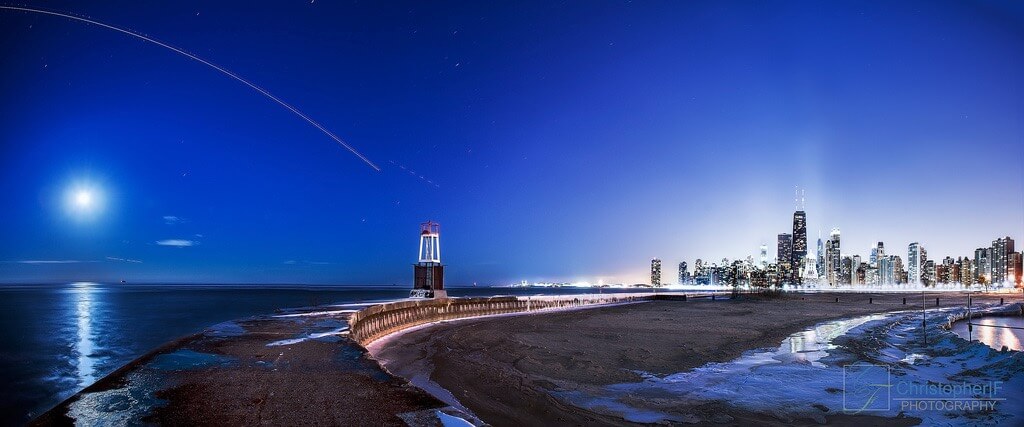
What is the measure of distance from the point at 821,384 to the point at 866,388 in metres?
0.94

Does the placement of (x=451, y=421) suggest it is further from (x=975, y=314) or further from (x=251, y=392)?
(x=975, y=314)

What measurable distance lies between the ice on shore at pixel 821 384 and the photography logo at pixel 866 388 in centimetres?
12

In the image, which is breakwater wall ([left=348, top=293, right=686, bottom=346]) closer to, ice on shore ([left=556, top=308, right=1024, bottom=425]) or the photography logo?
ice on shore ([left=556, top=308, right=1024, bottom=425])

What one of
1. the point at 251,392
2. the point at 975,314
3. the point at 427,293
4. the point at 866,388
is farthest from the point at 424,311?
the point at 975,314

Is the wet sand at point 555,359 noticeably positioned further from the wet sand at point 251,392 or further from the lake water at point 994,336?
the lake water at point 994,336

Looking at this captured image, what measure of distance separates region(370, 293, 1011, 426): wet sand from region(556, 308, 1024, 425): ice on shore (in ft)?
1.58

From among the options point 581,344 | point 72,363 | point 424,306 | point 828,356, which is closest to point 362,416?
point 581,344

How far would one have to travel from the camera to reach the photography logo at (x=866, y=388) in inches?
447

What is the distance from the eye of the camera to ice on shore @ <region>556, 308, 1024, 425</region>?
11.0 m

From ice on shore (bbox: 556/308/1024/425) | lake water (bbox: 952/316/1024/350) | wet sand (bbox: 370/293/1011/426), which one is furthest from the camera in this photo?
lake water (bbox: 952/316/1024/350)

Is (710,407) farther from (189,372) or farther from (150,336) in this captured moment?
(150,336)

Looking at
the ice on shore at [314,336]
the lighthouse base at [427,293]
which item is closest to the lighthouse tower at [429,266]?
the lighthouse base at [427,293]

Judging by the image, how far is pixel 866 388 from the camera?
43.0 ft

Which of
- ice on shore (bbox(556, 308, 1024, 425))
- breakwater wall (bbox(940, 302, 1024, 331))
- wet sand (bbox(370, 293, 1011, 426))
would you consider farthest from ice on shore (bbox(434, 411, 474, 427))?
breakwater wall (bbox(940, 302, 1024, 331))
